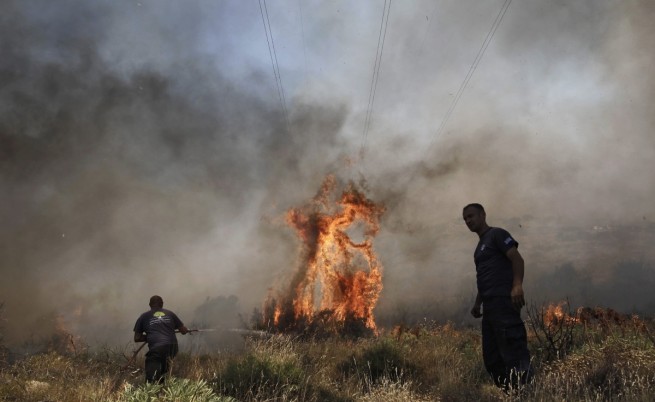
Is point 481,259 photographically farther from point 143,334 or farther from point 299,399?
point 143,334

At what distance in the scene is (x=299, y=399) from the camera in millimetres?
6199

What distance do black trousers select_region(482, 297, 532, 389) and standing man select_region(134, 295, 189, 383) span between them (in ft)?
18.0

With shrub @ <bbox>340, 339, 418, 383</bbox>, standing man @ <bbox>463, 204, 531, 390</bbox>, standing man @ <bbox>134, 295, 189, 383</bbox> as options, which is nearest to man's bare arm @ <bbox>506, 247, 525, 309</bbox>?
standing man @ <bbox>463, 204, 531, 390</bbox>

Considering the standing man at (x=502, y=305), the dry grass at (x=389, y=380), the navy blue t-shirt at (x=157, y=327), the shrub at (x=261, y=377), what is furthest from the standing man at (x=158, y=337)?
the standing man at (x=502, y=305)

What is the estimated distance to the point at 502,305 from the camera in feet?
16.2

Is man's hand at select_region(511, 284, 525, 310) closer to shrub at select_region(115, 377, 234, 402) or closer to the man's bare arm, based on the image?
the man's bare arm

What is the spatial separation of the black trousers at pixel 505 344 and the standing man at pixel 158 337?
547 centimetres

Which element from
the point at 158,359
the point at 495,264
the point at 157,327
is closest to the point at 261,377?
the point at 158,359

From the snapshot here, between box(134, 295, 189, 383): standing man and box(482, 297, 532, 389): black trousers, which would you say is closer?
box(482, 297, 532, 389): black trousers

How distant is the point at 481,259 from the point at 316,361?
17.9 ft

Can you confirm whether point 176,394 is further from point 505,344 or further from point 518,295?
point 518,295

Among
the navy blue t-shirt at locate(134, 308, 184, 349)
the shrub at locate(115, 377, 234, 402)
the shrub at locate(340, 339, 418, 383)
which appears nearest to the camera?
the shrub at locate(115, 377, 234, 402)

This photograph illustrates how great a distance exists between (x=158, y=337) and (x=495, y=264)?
5870 mm

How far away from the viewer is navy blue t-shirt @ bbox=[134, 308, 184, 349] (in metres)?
7.98
